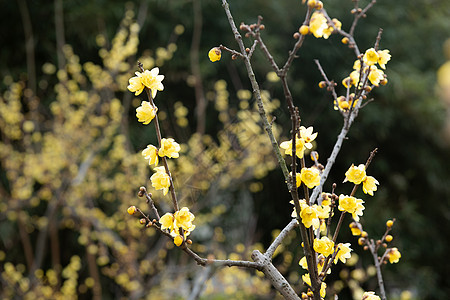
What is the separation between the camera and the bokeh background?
2.94m

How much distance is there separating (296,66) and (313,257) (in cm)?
288

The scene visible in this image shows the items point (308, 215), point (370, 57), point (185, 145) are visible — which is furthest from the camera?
point (185, 145)

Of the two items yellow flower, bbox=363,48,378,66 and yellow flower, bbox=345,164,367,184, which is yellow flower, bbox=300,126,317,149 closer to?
yellow flower, bbox=345,164,367,184

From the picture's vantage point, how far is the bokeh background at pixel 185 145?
2936 millimetres

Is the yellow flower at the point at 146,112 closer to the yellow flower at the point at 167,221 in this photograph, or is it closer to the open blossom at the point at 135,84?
the open blossom at the point at 135,84

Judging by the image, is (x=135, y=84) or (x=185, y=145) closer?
(x=135, y=84)

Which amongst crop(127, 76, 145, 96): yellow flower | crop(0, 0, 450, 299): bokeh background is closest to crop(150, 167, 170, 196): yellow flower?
crop(127, 76, 145, 96): yellow flower

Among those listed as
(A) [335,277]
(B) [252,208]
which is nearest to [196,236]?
(B) [252,208]

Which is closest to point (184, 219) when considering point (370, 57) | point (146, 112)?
point (146, 112)

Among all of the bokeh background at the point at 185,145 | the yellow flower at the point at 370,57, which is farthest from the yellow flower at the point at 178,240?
the bokeh background at the point at 185,145

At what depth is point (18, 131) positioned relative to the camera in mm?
3049

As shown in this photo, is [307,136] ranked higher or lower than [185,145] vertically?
lower

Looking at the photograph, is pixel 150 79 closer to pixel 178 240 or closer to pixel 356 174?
pixel 178 240

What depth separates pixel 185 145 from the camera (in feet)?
9.77
